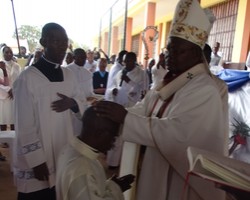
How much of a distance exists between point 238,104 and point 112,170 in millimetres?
2193

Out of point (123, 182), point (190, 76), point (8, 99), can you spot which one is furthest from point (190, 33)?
point (8, 99)

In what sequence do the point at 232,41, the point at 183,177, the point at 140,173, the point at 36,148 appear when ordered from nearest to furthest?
1. the point at 183,177
2. the point at 140,173
3. the point at 36,148
4. the point at 232,41

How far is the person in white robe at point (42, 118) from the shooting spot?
79.9 inches

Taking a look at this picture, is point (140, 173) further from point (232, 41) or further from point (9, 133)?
point (232, 41)

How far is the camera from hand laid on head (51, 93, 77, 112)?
6.86 ft

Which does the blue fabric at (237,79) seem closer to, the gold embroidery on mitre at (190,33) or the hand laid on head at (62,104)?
the gold embroidery on mitre at (190,33)

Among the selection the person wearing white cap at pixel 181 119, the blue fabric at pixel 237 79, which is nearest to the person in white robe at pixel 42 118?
the person wearing white cap at pixel 181 119

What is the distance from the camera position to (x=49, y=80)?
2131 millimetres

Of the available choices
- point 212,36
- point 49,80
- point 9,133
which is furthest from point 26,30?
point 49,80

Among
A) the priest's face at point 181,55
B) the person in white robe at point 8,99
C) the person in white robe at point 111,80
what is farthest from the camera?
the person in white robe at point 8,99

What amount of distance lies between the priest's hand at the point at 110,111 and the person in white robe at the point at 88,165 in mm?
22

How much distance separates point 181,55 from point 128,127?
514mm

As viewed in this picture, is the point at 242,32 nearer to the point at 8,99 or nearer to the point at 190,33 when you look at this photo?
the point at 8,99

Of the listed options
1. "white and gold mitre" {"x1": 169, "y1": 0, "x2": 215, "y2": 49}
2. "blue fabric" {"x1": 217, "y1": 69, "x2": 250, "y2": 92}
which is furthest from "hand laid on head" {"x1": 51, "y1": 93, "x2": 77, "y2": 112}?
"blue fabric" {"x1": 217, "y1": 69, "x2": 250, "y2": 92}
